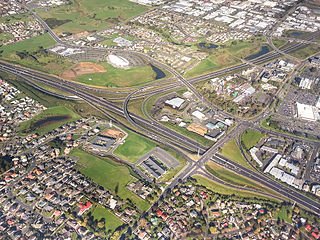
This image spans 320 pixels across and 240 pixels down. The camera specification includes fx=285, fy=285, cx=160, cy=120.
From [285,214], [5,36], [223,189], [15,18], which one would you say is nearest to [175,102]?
[223,189]

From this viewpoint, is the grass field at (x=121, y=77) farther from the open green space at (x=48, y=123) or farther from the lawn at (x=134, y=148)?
the lawn at (x=134, y=148)

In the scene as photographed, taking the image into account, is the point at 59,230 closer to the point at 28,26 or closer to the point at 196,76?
the point at 196,76

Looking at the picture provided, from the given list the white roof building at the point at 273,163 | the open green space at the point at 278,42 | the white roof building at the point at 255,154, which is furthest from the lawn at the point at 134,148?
the open green space at the point at 278,42

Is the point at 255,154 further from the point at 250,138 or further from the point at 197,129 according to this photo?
the point at 197,129

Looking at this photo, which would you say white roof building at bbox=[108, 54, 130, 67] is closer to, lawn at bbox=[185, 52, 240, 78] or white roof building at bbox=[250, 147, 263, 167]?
lawn at bbox=[185, 52, 240, 78]

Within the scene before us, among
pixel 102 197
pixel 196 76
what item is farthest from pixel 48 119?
pixel 196 76

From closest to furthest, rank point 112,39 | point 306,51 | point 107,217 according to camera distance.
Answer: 1. point 107,217
2. point 306,51
3. point 112,39
